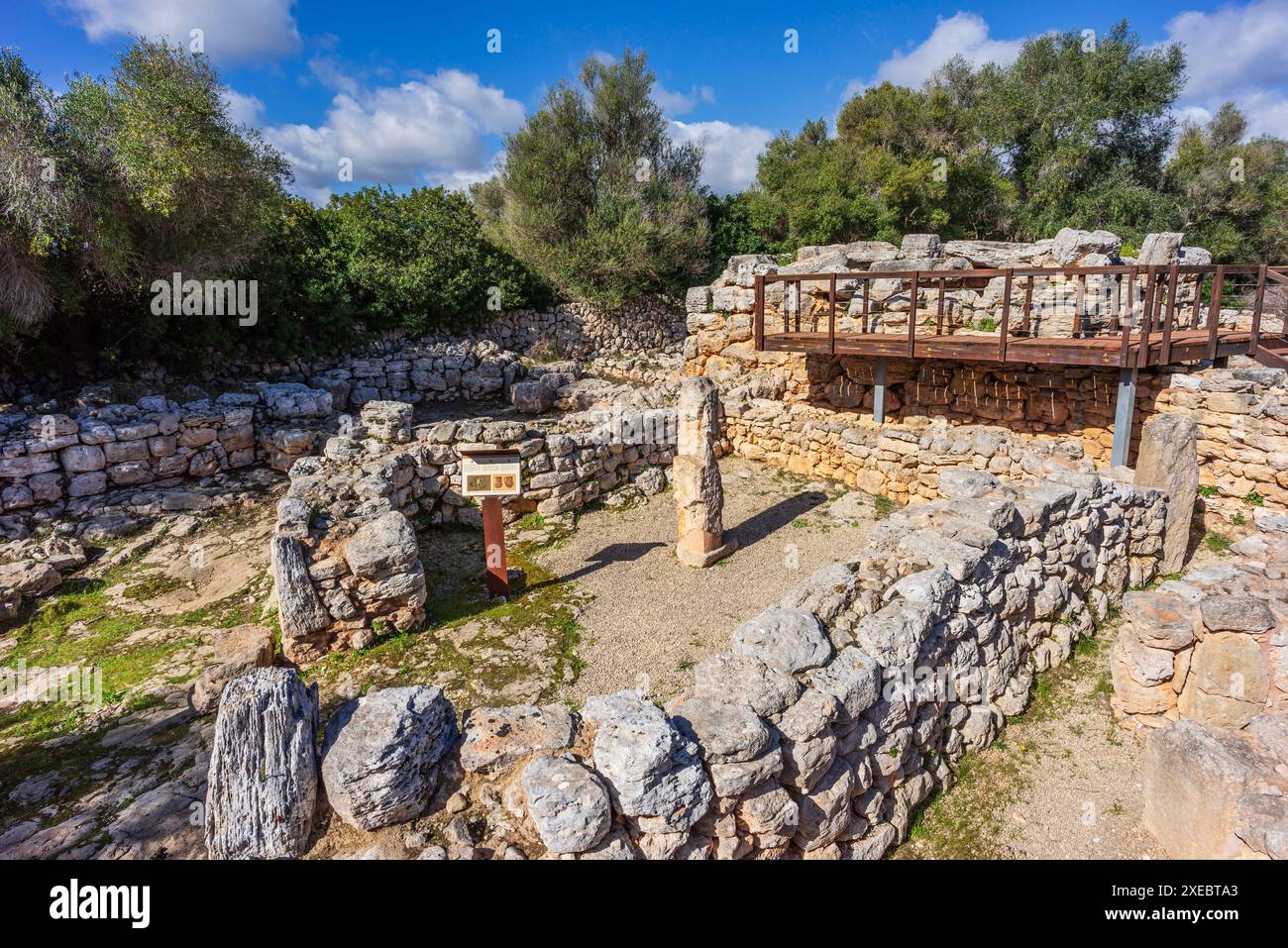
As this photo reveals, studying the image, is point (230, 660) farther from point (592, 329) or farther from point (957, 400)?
point (592, 329)

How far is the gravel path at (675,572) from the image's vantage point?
6.50 metres

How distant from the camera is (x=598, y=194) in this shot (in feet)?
78.1

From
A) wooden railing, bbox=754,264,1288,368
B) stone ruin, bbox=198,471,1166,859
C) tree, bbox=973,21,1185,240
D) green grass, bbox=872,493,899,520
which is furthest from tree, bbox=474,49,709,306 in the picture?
stone ruin, bbox=198,471,1166,859

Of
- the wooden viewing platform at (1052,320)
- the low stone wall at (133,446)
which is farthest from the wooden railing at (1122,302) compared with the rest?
the low stone wall at (133,446)

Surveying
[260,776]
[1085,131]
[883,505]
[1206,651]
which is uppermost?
[1085,131]

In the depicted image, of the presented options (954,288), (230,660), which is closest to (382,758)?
(230,660)

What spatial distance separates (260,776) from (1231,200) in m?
33.2

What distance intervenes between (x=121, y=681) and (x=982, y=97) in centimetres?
3315

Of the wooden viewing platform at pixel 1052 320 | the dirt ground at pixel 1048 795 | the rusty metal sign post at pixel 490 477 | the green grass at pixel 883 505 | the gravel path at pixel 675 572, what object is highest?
the wooden viewing platform at pixel 1052 320

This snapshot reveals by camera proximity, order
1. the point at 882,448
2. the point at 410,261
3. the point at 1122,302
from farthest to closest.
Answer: the point at 410,261
the point at 1122,302
the point at 882,448

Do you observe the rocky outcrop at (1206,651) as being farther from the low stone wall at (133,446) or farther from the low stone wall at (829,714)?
the low stone wall at (133,446)

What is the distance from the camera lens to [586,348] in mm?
24297

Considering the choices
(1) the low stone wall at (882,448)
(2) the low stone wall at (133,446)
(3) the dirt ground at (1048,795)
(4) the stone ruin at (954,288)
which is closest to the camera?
(3) the dirt ground at (1048,795)

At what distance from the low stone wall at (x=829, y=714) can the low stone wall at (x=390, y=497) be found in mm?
3585
